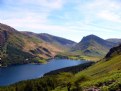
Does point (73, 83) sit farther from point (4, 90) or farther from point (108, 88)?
point (4, 90)

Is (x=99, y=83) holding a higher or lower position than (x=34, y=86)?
higher

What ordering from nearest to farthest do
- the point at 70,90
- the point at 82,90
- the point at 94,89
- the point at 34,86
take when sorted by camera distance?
the point at 94,89 < the point at 82,90 < the point at 70,90 < the point at 34,86

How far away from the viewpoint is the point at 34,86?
154 m

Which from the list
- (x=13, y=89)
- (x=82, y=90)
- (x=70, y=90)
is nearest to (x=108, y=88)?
(x=82, y=90)

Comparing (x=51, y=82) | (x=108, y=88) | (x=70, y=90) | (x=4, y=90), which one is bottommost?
(x=4, y=90)

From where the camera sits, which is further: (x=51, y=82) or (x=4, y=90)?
(x=4, y=90)

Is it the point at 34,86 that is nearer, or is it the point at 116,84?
the point at 116,84

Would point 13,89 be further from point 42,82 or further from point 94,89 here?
point 94,89

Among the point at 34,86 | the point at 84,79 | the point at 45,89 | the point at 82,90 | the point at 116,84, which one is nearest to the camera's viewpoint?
the point at 116,84

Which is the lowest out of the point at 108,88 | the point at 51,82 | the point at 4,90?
the point at 4,90

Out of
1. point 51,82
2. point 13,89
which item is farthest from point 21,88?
point 51,82

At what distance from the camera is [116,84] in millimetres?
35344

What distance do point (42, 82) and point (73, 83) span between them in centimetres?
10708

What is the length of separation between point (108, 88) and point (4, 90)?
135406 mm
